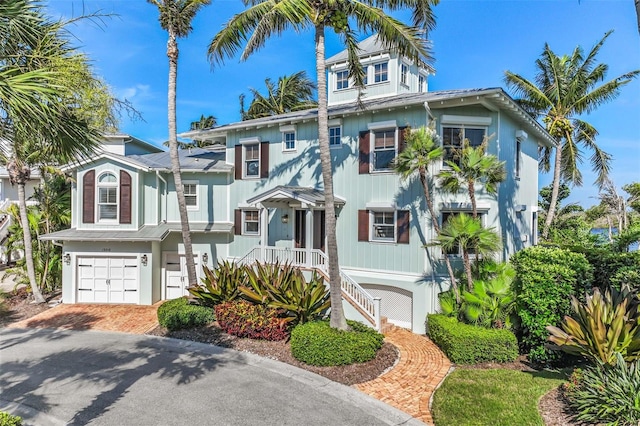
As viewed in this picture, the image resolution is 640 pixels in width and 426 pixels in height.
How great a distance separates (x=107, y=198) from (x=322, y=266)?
10.3m

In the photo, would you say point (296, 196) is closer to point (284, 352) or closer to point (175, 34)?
point (284, 352)

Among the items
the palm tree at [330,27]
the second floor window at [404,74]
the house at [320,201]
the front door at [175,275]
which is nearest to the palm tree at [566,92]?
the house at [320,201]

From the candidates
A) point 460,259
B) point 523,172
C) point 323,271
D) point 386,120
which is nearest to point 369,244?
point 323,271

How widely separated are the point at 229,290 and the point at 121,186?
313 inches

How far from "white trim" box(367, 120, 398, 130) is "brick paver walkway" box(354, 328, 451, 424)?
7.66 meters

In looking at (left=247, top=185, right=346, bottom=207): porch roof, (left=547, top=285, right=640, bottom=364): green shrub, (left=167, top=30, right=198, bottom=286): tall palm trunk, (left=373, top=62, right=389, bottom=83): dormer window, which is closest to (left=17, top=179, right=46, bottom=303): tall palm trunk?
(left=167, top=30, right=198, bottom=286): tall palm trunk

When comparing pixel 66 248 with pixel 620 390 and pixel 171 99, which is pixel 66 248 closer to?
pixel 171 99

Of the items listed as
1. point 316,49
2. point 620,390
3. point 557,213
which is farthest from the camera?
point 557,213

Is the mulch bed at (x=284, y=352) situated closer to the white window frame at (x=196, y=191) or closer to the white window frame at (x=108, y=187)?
the white window frame at (x=108, y=187)

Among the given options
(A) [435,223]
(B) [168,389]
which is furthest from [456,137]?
(B) [168,389]

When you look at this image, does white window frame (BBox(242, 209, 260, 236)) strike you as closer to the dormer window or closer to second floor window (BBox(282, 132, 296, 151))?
second floor window (BBox(282, 132, 296, 151))

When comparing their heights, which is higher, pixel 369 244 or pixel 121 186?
pixel 121 186

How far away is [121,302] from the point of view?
640 inches

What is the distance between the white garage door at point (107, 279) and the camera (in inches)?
640
